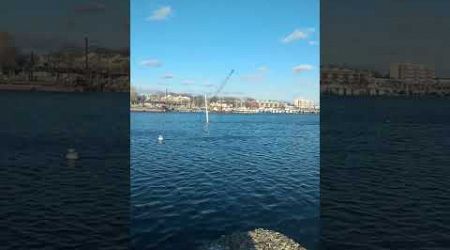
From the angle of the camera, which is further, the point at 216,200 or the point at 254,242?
the point at 216,200

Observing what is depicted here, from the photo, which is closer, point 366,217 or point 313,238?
point 313,238

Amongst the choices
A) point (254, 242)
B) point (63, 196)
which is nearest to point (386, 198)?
point (254, 242)

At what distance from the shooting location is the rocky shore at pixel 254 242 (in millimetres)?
27781

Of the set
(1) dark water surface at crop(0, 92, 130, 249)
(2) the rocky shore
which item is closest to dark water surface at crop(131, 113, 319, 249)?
(2) the rocky shore

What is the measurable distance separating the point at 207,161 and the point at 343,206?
39786 mm

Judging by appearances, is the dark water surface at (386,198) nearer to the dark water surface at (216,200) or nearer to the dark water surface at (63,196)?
the dark water surface at (216,200)

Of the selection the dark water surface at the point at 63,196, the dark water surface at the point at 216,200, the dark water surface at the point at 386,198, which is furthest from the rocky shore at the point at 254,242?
the dark water surface at the point at 63,196

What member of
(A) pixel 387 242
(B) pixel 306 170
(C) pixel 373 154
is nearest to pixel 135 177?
(B) pixel 306 170

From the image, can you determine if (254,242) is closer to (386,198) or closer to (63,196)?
(386,198)

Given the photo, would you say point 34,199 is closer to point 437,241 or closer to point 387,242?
point 387,242

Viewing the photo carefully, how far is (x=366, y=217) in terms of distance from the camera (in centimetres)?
3662

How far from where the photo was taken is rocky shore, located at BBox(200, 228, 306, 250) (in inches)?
1094

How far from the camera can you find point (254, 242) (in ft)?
94.3

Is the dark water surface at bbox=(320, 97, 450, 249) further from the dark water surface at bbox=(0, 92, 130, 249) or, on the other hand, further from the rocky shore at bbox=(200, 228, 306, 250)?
the dark water surface at bbox=(0, 92, 130, 249)
